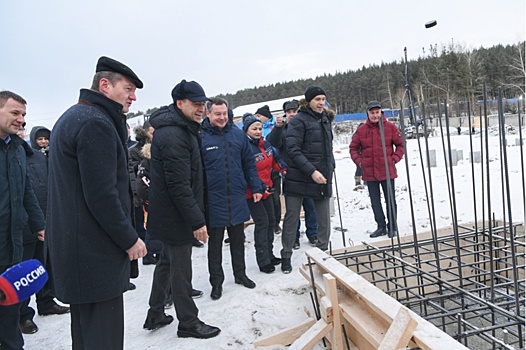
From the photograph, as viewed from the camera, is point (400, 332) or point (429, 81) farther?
point (429, 81)

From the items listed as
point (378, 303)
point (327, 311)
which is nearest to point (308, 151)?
point (327, 311)

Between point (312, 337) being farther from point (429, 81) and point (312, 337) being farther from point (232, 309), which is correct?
point (429, 81)

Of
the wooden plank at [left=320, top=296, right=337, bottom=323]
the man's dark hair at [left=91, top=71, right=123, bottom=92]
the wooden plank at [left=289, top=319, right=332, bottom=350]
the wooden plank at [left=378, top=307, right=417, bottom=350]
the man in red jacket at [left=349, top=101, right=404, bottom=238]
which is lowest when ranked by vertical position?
the wooden plank at [left=289, top=319, right=332, bottom=350]

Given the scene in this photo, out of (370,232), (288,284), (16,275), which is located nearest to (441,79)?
(370,232)

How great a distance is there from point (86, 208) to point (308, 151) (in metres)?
2.57

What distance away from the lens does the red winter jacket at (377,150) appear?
5.15 m

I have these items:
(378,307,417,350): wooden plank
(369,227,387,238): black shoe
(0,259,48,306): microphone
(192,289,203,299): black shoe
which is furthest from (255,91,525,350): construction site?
(0,259,48,306): microphone

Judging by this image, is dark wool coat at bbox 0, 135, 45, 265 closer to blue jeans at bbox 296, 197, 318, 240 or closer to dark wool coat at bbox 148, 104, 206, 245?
dark wool coat at bbox 148, 104, 206, 245

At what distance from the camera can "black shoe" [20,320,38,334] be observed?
11.2 feet

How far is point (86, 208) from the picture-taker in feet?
6.56

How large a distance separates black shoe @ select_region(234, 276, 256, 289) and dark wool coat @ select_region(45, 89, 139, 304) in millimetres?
1853

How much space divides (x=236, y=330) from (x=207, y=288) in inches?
44.2

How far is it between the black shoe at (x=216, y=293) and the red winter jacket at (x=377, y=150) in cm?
255

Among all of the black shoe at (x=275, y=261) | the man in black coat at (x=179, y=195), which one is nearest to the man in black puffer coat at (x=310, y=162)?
the black shoe at (x=275, y=261)
